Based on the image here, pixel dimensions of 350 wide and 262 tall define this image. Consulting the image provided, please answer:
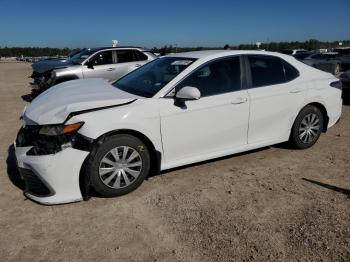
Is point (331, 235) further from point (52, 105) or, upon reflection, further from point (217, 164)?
point (52, 105)

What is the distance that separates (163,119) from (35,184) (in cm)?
158

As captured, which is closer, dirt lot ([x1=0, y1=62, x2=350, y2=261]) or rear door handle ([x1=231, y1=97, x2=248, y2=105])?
dirt lot ([x1=0, y1=62, x2=350, y2=261])

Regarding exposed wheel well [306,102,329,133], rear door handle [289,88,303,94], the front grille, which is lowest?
the front grille

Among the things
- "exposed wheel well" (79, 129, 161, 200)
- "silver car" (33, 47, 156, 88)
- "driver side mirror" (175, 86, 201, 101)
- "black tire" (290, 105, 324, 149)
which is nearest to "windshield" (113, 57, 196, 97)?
"driver side mirror" (175, 86, 201, 101)

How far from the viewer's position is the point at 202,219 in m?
3.68

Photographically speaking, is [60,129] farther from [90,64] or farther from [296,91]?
[90,64]

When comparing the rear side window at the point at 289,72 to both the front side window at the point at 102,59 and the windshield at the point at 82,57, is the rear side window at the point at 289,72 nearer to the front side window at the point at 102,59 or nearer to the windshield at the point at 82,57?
the front side window at the point at 102,59

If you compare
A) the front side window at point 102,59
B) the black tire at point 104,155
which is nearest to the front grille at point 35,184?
the black tire at point 104,155

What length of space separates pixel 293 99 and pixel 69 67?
778 centimetres

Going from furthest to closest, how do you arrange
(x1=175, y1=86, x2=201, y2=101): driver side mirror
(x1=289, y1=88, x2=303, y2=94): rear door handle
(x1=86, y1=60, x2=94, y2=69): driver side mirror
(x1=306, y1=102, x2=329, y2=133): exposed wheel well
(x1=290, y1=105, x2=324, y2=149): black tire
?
(x1=86, y1=60, x2=94, y2=69): driver side mirror → (x1=306, y1=102, x2=329, y2=133): exposed wheel well → (x1=290, y1=105, x2=324, y2=149): black tire → (x1=289, y1=88, x2=303, y2=94): rear door handle → (x1=175, y1=86, x2=201, y2=101): driver side mirror

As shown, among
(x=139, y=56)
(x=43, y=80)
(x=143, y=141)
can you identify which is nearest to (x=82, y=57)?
(x=43, y=80)

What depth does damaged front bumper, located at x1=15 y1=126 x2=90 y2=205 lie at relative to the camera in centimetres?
375

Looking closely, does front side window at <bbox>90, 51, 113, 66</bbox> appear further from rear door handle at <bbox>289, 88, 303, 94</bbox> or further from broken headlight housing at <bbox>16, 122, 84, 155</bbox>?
broken headlight housing at <bbox>16, 122, 84, 155</bbox>

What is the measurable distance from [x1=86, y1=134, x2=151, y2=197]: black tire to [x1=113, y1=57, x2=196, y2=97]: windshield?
65cm
